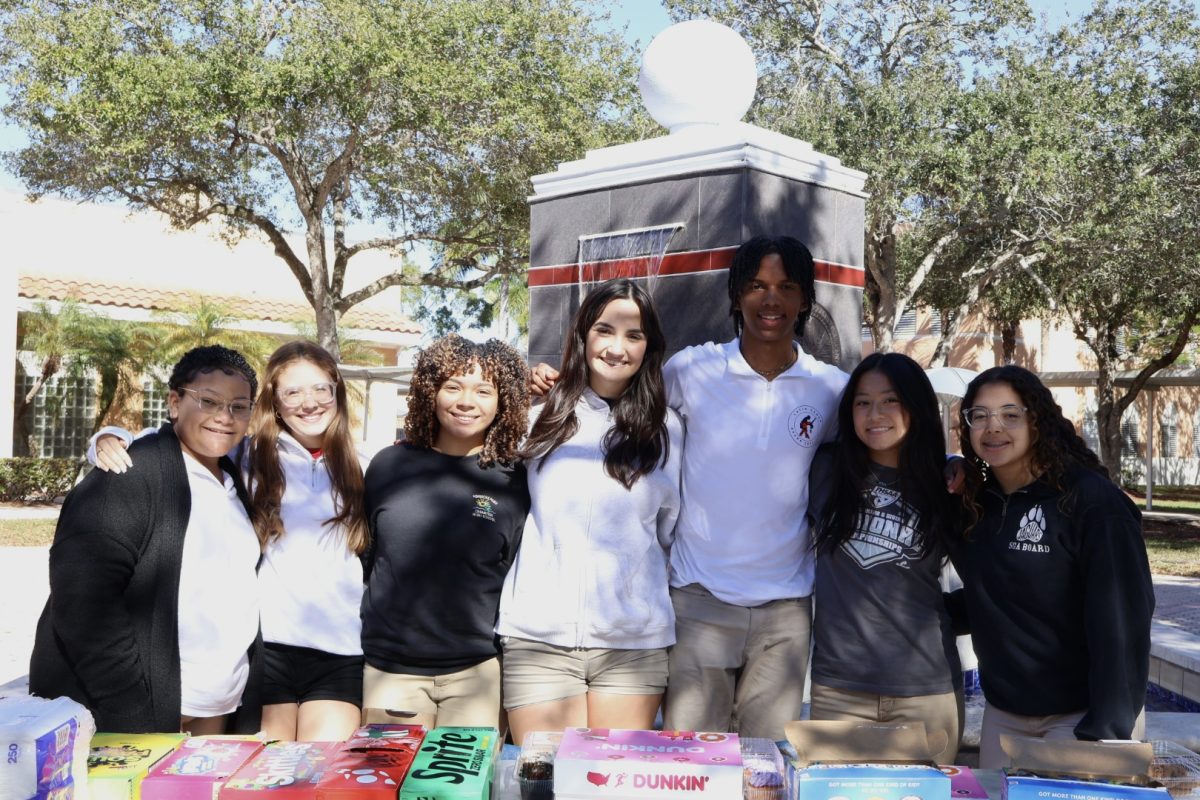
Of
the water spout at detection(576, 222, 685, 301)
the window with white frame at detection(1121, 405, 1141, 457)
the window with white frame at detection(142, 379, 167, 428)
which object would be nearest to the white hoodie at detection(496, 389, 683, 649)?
the water spout at detection(576, 222, 685, 301)

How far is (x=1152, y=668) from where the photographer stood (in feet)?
20.1

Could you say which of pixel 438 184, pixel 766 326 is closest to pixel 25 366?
pixel 438 184

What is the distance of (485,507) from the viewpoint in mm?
3143

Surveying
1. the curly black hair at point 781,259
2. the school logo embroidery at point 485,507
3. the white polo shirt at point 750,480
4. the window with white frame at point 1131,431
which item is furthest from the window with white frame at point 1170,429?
the school logo embroidery at point 485,507

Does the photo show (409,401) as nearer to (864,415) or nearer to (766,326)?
(766,326)

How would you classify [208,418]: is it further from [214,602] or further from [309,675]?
[309,675]

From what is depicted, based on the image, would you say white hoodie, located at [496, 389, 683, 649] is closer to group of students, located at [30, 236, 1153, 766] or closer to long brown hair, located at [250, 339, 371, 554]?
group of students, located at [30, 236, 1153, 766]

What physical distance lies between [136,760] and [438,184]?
1434 centimetres

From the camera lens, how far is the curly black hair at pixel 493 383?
3205 millimetres

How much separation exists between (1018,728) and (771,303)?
4.44 feet

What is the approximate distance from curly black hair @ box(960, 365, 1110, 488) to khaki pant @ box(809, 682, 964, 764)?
67 cm

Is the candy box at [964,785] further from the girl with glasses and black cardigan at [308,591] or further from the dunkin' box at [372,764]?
the girl with glasses and black cardigan at [308,591]

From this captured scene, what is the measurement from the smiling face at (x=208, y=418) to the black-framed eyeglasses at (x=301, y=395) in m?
0.20

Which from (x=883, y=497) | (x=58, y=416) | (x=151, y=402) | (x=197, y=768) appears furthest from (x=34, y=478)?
(x=197, y=768)
